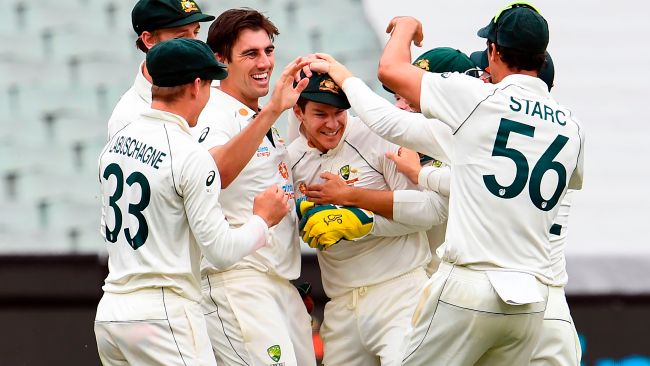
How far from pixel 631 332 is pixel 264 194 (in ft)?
10.5

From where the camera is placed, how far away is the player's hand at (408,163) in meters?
4.92

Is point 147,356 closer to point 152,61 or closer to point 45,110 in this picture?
point 152,61

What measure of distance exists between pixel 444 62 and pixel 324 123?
0.65 meters

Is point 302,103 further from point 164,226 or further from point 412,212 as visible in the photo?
point 164,226

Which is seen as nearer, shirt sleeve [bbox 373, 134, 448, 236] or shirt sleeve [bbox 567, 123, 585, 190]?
shirt sleeve [bbox 567, 123, 585, 190]

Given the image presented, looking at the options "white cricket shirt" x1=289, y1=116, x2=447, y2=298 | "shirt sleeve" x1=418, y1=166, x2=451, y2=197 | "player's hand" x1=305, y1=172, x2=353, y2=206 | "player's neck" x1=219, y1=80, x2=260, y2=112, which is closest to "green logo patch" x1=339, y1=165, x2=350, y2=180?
"white cricket shirt" x1=289, y1=116, x2=447, y2=298

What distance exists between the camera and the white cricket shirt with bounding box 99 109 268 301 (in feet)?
13.5

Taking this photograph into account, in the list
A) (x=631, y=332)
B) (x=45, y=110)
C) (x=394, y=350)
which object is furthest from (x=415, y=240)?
(x=45, y=110)

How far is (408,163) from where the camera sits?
16.2 ft

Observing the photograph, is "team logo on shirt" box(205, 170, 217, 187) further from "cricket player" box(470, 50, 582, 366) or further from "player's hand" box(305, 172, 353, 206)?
"cricket player" box(470, 50, 582, 366)

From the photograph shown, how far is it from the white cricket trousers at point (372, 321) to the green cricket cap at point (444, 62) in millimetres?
839

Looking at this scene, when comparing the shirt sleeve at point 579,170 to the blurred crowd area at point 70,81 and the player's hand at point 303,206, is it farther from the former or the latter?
the blurred crowd area at point 70,81

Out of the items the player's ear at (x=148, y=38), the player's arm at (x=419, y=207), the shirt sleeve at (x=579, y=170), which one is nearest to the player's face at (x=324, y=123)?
the player's arm at (x=419, y=207)

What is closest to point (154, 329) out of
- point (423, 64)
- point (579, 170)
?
point (579, 170)
